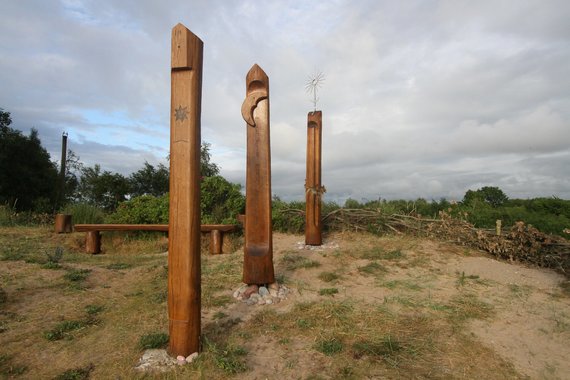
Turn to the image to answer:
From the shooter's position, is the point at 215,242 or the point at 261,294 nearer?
the point at 261,294

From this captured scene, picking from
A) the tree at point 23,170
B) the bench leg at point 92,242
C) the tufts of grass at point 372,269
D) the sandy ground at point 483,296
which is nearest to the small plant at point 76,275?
the sandy ground at point 483,296

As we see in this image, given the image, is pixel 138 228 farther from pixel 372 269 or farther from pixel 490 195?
pixel 490 195

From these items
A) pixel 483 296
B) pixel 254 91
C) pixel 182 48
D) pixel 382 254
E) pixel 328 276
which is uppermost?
pixel 254 91

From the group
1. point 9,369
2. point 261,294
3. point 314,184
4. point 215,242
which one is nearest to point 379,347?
point 261,294

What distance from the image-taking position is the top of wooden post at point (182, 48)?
271 centimetres

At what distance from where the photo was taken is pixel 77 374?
2.52 metres

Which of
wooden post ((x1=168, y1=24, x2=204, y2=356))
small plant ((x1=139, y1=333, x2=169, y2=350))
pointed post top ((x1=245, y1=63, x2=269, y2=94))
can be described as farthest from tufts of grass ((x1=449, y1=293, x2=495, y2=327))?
pointed post top ((x1=245, y1=63, x2=269, y2=94))

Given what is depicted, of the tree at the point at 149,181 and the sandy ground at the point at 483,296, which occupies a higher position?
the tree at the point at 149,181

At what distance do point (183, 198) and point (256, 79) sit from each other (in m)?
2.33

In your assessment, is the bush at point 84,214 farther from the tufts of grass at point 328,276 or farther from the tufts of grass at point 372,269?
the tufts of grass at point 372,269

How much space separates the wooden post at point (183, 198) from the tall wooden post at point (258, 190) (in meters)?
1.62

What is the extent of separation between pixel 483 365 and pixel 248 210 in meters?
2.85

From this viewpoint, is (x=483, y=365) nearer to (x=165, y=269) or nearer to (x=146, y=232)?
(x=165, y=269)

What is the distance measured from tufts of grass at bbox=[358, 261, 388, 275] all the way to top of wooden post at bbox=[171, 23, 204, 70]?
3.97m
